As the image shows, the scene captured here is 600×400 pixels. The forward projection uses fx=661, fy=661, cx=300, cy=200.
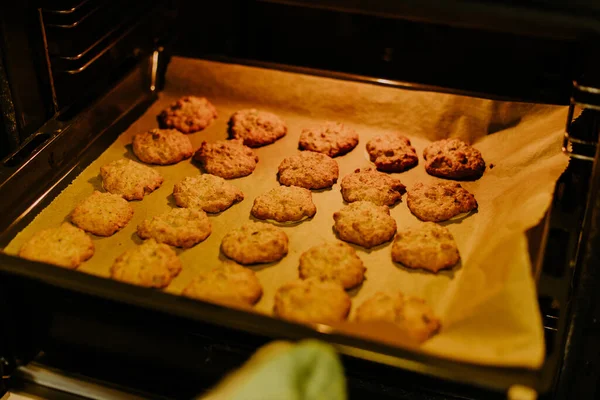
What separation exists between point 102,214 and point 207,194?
359mm

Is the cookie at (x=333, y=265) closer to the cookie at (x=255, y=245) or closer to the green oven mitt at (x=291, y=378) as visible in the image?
the cookie at (x=255, y=245)

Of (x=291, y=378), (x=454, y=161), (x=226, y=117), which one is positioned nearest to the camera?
(x=291, y=378)

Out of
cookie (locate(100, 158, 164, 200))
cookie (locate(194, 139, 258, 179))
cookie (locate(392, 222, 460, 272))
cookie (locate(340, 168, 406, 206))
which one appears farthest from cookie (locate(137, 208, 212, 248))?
cookie (locate(392, 222, 460, 272))

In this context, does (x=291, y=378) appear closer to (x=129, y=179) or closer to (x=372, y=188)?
(x=372, y=188)

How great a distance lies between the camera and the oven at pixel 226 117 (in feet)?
4.98

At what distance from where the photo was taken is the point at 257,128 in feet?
8.67

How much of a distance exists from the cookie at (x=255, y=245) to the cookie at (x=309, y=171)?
1.09 feet

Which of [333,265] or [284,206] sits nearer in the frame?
[333,265]

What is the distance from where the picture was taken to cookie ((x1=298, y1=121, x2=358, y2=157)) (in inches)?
101

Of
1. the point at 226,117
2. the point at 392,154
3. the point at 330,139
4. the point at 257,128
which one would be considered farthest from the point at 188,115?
the point at 392,154

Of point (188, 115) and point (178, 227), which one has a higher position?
Answer: point (188, 115)

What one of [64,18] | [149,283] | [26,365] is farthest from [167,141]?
[26,365]

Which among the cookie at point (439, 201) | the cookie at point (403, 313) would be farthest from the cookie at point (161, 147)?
the cookie at point (403, 313)

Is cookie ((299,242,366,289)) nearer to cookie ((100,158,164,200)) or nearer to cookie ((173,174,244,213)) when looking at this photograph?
cookie ((173,174,244,213))
